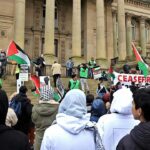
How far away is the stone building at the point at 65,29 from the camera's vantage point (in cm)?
2642

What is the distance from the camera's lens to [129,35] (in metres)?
39.1

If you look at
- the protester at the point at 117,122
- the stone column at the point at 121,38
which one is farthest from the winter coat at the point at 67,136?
the stone column at the point at 121,38

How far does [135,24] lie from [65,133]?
41365mm

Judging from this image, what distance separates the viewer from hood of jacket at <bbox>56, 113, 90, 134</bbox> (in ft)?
11.3

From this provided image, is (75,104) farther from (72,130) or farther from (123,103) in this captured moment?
(123,103)

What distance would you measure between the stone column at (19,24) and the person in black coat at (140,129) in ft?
75.2

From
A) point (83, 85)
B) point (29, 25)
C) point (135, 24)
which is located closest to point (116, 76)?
point (83, 85)

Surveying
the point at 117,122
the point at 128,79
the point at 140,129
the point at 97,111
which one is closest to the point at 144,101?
the point at 140,129

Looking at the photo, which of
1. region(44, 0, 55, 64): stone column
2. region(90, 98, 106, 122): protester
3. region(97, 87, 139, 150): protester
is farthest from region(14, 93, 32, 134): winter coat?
region(44, 0, 55, 64): stone column

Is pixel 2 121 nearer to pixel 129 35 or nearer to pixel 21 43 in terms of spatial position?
pixel 21 43

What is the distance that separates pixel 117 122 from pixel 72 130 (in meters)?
1.26

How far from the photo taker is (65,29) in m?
33.1

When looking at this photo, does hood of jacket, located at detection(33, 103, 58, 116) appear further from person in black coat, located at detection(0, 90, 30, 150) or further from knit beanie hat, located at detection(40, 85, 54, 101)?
person in black coat, located at detection(0, 90, 30, 150)

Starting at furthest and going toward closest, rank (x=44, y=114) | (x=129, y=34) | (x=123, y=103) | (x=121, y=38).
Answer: (x=129, y=34), (x=121, y=38), (x=44, y=114), (x=123, y=103)
